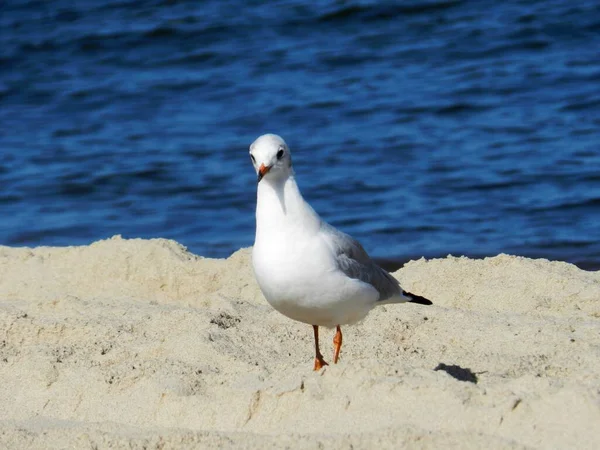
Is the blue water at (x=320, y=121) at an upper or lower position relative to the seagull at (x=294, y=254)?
lower

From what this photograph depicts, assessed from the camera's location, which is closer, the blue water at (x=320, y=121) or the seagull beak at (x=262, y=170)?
the seagull beak at (x=262, y=170)

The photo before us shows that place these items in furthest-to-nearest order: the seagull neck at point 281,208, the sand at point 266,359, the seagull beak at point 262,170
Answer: the seagull neck at point 281,208 → the seagull beak at point 262,170 → the sand at point 266,359

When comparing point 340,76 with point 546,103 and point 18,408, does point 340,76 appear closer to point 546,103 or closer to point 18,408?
point 546,103

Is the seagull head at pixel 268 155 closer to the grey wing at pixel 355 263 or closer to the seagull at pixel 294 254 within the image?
the seagull at pixel 294 254

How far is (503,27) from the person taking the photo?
13.5m

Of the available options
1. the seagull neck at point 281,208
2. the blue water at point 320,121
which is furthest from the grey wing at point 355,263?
the blue water at point 320,121

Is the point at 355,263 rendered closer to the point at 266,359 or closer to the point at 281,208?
the point at 281,208

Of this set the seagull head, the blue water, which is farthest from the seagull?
the blue water

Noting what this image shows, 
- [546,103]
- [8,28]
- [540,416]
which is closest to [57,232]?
[546,103]

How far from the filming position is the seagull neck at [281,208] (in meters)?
4.13

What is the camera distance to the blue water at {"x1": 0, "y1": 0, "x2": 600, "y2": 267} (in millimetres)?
8750

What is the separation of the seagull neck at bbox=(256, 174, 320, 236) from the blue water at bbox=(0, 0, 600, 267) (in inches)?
148

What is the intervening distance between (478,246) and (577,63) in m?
4.95

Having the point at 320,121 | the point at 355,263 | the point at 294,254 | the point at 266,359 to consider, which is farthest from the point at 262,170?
the point at 320,121
